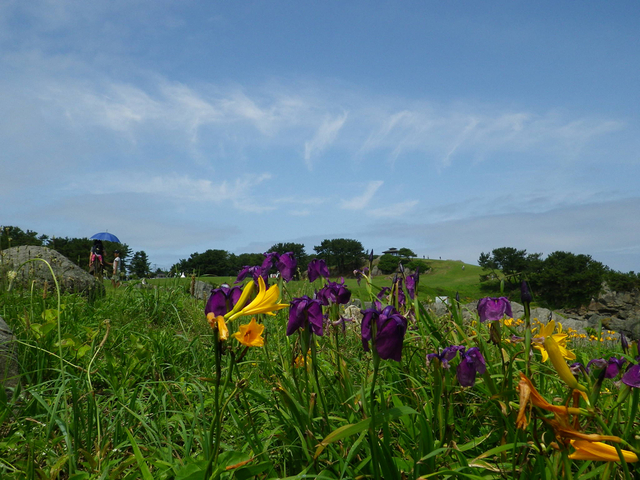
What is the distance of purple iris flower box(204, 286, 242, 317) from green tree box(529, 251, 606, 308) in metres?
29.2

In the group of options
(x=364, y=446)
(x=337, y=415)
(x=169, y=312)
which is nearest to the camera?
(x=364, y=446)

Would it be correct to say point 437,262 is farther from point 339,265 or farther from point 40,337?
point 40,337

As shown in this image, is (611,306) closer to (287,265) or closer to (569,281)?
(569,281)

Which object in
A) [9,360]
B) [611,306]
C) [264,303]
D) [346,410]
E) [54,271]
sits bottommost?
[611,306]

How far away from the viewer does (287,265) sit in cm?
282

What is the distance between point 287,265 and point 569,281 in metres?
29.6

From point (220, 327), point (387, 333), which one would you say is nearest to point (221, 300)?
point (220, 327)

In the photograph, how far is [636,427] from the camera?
2.31 m

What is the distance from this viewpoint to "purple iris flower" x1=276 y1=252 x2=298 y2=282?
281 centimetres

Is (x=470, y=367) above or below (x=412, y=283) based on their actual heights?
below

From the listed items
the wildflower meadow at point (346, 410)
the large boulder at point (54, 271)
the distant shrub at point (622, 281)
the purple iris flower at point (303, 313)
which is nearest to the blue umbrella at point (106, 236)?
the large boulder at point (54, 271)

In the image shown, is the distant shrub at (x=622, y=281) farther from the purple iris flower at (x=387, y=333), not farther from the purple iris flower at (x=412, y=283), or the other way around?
the purple iris flower at (x=387, y=333)

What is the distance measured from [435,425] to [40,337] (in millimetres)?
3502

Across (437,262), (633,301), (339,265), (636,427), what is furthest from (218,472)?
(437,262)
